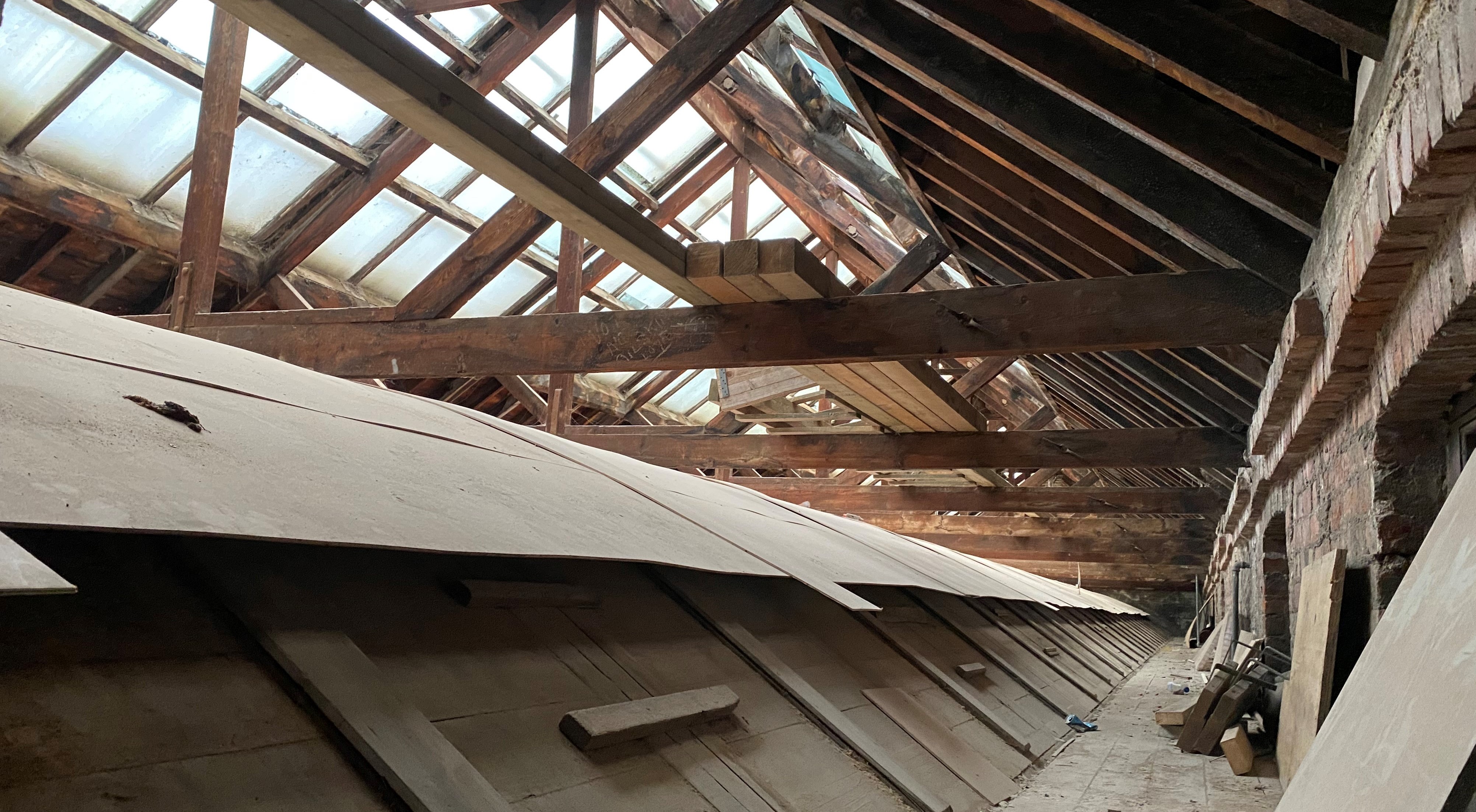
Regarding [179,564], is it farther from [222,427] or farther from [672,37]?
[672,37]

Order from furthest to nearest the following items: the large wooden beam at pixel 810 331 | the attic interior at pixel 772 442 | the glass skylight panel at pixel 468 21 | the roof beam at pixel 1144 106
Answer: the glass skylight panel at pixel 468 21 → the large wooden beam at pixel 810 331 → the roof beam at pixel 1144 106 → the attic interior at pixel 772 442

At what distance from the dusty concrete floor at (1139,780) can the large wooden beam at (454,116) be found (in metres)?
2.42

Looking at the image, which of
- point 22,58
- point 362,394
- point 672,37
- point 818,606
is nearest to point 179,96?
point 22,58

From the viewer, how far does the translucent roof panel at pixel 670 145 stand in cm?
1182

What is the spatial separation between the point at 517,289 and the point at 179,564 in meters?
11.3

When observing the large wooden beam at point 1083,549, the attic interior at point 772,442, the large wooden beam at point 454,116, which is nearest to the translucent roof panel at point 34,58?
the attic interior at point 772,442

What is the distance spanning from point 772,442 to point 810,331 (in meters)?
4.28

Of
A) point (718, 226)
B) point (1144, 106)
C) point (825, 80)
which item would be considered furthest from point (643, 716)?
point (718, 226)

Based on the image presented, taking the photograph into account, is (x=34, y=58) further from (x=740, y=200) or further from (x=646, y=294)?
(x=646, y=294)

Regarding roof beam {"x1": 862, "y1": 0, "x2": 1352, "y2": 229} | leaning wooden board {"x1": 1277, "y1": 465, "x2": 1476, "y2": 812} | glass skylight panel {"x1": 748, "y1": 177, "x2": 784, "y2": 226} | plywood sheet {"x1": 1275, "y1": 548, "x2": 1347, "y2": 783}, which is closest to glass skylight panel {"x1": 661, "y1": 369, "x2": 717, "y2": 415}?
glass skylight panel {"x1": 748, "y1": 177, "x2": 784, "y2": 226}

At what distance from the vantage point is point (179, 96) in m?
8.35

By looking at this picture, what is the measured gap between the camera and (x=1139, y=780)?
3672 millimetres

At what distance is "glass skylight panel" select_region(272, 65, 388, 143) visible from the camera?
881 centimetres

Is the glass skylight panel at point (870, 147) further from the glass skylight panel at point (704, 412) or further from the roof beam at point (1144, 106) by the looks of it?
the glass skylight panel at point (704, 412)
